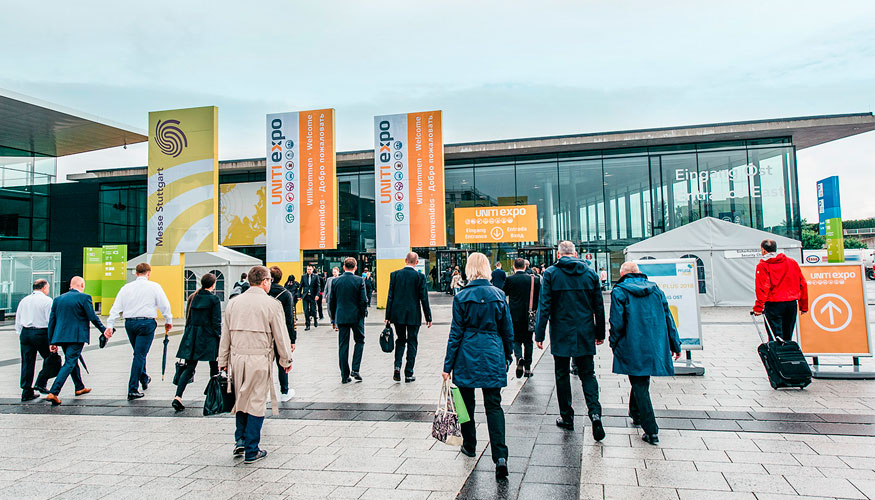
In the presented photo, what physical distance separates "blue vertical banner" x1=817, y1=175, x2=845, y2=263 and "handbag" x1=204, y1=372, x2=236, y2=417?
16.5 meters

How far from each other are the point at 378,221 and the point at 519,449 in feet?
52.0

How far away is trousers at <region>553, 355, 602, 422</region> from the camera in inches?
203

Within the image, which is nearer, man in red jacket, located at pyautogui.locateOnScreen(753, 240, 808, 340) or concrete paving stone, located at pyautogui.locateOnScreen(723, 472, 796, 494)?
concrete paving stone, located at pyautogui.locateOnScreen(723, 472, 796, 494)

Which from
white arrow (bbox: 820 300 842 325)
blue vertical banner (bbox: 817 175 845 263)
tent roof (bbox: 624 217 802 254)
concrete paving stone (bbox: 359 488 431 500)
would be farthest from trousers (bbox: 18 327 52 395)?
blue vertical banner (bbox: 817 175 845 263)

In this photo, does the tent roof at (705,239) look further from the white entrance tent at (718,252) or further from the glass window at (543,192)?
the glass window at (543,192)

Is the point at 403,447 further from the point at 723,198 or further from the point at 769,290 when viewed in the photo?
the point at 723,198

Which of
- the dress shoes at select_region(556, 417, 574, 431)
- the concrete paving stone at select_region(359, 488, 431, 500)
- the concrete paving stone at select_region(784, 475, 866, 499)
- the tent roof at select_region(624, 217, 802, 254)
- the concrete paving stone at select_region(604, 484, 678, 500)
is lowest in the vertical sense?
the concrete paving stone at select_region(604, 484, 678, 500)

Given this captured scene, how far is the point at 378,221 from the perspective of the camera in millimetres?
20094

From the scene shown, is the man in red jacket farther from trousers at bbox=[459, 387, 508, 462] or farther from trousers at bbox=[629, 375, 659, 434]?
→ trousers at bbox=[459, 387, 508, 462]

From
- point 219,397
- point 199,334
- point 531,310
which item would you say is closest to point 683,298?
point 531,310

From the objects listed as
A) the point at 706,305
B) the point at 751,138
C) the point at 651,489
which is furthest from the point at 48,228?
the point at 751,138

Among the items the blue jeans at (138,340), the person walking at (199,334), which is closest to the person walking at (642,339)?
the person walking at (199,334)

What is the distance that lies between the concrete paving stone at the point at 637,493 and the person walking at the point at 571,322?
1.27 metres

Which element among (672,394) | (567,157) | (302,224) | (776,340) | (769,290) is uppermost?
(567,157)
